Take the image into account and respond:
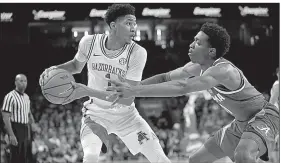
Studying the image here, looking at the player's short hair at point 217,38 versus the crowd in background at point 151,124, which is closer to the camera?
the player's short hair at point 217,38

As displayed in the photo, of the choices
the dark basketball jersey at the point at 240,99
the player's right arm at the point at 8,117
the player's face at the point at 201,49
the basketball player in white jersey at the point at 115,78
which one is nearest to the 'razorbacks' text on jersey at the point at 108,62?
the basketball player in white jersey at the point at 115,78

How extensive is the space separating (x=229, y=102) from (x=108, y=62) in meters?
1.15

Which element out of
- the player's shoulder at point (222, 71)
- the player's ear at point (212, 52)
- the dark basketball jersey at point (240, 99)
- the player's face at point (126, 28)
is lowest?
the dark basketball jersey at point (240, 99)

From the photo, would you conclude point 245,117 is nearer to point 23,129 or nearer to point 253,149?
point 253,149

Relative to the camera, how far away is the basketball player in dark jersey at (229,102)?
11.6 feet

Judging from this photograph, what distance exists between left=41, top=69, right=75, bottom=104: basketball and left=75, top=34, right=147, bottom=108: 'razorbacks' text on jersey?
1.01 ft

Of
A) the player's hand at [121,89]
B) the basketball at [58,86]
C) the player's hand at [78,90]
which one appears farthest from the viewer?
the basketball at [58,86]

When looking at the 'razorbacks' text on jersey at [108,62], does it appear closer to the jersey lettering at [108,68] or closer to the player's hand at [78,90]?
the jersey lettering at [108,68]

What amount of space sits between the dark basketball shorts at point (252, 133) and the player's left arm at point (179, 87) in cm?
47

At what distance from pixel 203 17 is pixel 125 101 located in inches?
290

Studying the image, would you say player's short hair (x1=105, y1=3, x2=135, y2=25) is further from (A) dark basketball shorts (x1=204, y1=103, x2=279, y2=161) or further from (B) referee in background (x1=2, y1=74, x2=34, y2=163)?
(B) referee in background (x1=2, y1=74, x2=34, y2=163)

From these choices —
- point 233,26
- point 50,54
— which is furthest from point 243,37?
point 50,54

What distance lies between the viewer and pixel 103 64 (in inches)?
171

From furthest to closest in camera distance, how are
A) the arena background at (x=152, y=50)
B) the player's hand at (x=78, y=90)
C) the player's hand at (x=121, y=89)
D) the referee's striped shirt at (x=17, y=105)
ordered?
the arena background at (x=152, y=50), the referee's striped shirt at (x=17, y=105), the player's hand at (x=78, y=90), the player's hand at (x=121, y=89)
